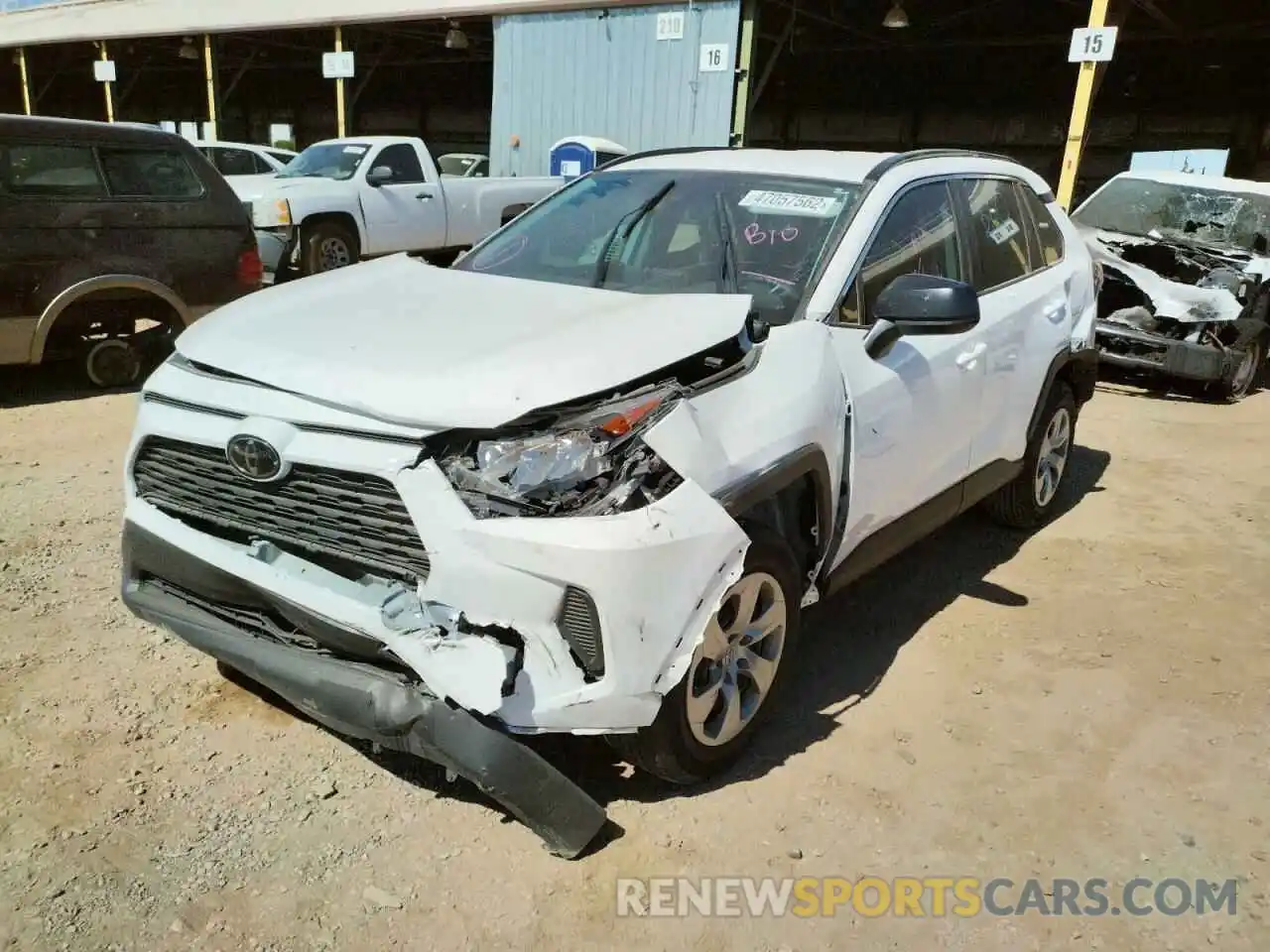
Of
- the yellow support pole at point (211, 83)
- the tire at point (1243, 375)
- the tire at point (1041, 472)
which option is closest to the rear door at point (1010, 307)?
the tire at point (1041, 472)

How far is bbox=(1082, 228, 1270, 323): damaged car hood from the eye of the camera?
8.24 m

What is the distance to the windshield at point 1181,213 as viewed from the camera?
9211mm

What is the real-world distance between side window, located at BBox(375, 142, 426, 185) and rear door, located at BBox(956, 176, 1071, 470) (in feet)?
28.0

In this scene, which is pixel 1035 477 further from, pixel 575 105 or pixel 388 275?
pixel 575 105

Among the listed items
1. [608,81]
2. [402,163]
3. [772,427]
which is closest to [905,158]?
[772,427]

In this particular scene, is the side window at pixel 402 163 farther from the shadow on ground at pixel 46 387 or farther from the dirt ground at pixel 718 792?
the dirt ground at pixel 718 792

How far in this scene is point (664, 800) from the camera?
284 centimetres

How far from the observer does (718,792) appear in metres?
2.90

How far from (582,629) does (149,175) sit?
244 inches

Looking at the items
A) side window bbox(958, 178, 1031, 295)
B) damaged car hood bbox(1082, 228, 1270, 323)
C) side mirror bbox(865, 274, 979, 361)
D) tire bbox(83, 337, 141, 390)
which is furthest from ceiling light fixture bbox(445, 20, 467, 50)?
side mirror bbox(865, 274, 979, 361)

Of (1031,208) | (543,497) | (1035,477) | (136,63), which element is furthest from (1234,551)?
(136,63)

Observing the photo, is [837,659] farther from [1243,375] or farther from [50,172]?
[1243,375]

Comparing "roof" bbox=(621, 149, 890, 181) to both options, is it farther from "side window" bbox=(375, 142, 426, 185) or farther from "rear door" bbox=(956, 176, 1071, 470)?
"side window" bbox=(375, 142, 426, 185)

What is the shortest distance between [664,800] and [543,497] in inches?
41.5
